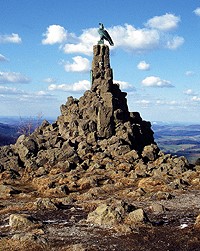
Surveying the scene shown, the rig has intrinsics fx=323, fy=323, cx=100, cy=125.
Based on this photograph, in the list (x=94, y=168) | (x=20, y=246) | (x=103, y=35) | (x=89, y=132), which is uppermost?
(x=103, y=35)

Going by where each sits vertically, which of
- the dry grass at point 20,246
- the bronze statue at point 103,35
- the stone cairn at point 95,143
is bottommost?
the dry grass at point 20,246

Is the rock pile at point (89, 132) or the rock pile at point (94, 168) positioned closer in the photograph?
the rock pile at point (94, 168)

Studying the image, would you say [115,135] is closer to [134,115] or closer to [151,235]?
[134,115]

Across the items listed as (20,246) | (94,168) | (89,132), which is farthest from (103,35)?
(20,246)

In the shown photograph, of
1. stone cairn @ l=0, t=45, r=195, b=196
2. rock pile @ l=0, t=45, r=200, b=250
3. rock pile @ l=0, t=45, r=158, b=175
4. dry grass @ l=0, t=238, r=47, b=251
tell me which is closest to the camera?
dry grass @ l=0, t=238, r=47, b=251

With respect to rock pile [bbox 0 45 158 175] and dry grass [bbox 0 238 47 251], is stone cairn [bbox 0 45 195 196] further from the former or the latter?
dry grass [bbox 0 238 47 251]

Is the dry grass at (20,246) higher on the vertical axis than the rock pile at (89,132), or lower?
lower

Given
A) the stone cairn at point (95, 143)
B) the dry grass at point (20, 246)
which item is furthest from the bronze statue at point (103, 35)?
the dry grass at point (20, 246)

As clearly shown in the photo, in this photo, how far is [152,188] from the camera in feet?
158

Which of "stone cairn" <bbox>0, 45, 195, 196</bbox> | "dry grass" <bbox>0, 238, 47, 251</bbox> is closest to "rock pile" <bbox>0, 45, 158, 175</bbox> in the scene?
"stone cairn" <bbox>0, 45, 195, 196</bbox>

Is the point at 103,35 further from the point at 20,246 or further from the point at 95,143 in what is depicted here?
the point at 20,246

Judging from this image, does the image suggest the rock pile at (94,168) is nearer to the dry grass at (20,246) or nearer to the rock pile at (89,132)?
the rock pile at (89,132)

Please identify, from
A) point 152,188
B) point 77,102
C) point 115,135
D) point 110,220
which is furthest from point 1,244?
point 77,102

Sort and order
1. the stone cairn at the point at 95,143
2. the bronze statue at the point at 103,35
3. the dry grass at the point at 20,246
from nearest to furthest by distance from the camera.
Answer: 1. the dry grass at the point at 20,246
2. the stone cairn at the point at 95,143
3. the bronze statue at the point at 103,35
